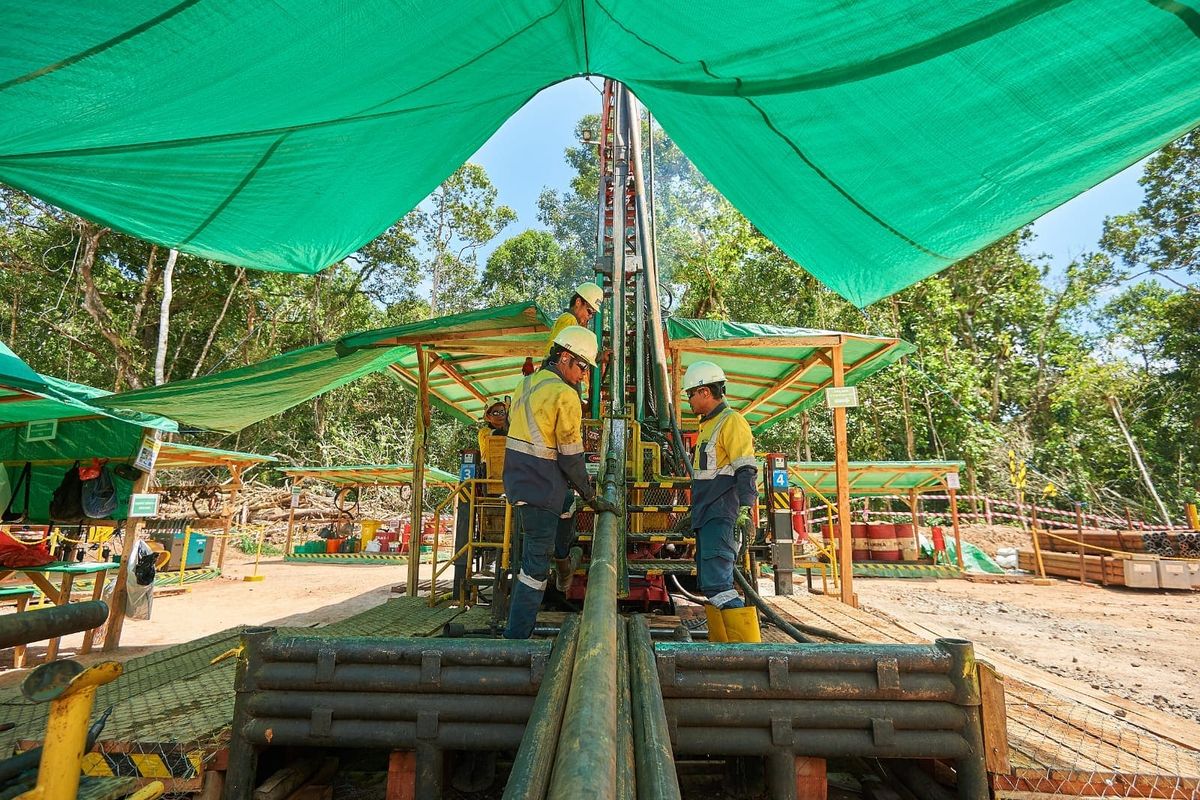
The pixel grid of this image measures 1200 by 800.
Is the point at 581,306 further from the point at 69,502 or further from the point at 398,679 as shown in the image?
the point at 69,502

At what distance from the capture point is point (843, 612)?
18.6 feet

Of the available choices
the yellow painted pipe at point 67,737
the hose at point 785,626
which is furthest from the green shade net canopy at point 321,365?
the yellow painted pipe at point 67,737

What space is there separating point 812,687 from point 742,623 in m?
1.78

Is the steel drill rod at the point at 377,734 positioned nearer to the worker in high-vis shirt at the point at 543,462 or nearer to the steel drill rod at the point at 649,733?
the steel drill rod at the point at 649,733

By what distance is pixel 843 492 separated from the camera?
24.6ft

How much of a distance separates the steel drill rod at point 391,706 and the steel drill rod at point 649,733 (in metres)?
0.49

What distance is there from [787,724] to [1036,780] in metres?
1.13

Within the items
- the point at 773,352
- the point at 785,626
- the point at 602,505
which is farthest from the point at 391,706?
the point at 773,352

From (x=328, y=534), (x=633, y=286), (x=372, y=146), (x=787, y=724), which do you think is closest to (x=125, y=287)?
(x=328, y=534)

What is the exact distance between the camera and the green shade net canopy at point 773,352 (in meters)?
7.97

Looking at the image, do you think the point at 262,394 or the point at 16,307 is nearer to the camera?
the point at 262,394

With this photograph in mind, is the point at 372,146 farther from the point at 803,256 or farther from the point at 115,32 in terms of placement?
the point at 803,256

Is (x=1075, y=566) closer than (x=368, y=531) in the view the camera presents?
Yes

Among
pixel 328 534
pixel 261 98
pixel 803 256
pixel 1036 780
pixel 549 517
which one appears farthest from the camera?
pixel 328 534
